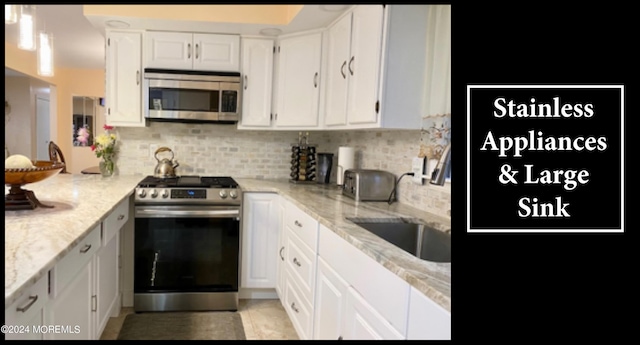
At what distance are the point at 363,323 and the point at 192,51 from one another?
231 centimetres

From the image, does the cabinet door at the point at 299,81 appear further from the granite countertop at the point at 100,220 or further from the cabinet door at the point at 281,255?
the cabinet door at the point at 281,255

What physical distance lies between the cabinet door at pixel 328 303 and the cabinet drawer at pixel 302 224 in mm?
131

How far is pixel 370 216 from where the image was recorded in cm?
183

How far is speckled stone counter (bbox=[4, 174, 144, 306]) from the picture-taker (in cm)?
97

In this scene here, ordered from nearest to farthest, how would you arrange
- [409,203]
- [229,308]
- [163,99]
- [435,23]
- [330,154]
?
[435,23] → [409,203] → [229,308] → [163,99] → [330,154]

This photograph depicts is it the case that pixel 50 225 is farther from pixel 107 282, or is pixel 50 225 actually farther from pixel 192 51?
pixel 192 51

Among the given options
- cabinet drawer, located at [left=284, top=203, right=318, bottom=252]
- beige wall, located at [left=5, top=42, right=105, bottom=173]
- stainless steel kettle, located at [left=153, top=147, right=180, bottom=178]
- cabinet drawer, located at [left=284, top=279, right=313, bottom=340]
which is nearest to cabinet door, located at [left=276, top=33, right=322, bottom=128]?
cabinet drawer, located at [left=284, top=203, right=318, bottom=252]

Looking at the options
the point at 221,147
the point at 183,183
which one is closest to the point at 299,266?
the point at 183,183

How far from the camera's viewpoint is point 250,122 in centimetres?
302

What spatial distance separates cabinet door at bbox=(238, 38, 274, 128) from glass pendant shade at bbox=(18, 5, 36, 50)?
141cm
